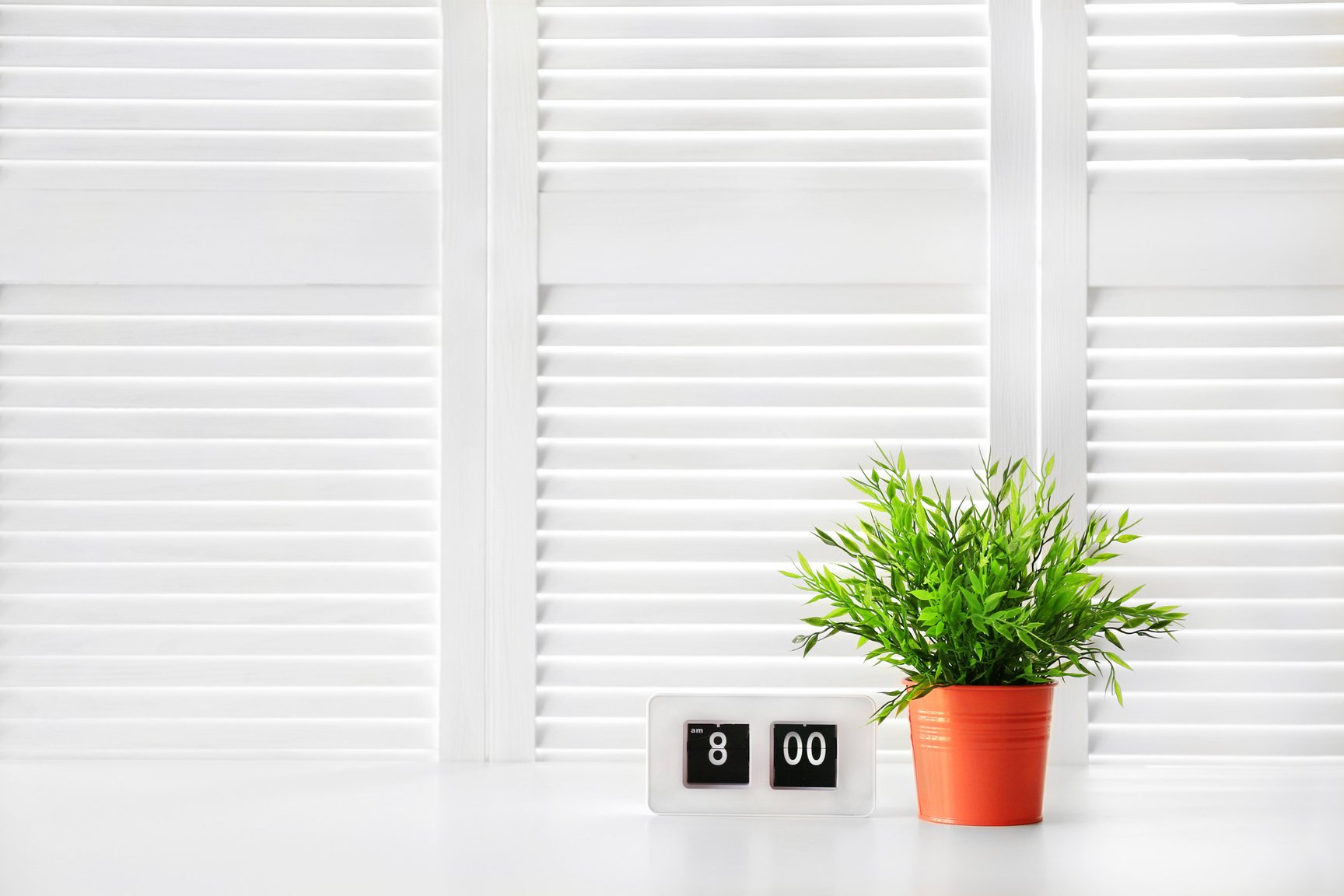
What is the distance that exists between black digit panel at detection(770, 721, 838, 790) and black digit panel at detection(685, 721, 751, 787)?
0.02m

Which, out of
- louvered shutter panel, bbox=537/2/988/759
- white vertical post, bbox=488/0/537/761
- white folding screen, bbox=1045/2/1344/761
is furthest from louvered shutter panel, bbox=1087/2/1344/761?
white vertical post, bbox=488/0/537/761

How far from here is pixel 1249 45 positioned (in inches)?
47.4

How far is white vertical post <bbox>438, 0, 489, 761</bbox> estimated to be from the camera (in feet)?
3.92

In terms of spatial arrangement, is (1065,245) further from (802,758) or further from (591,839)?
(591,839)

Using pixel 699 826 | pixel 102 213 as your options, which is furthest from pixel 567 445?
pixel 102 213

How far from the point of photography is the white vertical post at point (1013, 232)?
1195 millimetres

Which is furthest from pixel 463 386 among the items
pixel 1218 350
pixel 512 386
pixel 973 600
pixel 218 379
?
pixel 1218 350

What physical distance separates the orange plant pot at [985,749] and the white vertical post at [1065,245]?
0.37 metres

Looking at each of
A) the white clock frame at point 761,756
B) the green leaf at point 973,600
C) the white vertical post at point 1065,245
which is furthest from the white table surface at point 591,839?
the white vertical post at point 1065,245

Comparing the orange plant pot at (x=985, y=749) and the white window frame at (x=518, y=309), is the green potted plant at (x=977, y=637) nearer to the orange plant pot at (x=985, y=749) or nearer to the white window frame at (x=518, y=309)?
the orange plant pot at (x=985, y=749)

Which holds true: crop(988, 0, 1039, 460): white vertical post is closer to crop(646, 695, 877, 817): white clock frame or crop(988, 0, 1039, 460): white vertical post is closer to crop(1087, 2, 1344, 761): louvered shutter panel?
crop(1087, 2, 1344, 761): louvered shutter panel

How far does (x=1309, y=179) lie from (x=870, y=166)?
1.62 feet

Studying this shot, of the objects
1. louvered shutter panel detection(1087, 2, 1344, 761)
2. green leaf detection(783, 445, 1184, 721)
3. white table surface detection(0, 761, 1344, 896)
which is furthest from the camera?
louvered shutter panel detection(1087, 2, 1344, 761)

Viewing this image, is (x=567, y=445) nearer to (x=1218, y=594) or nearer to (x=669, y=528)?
(x=669, y=528)
